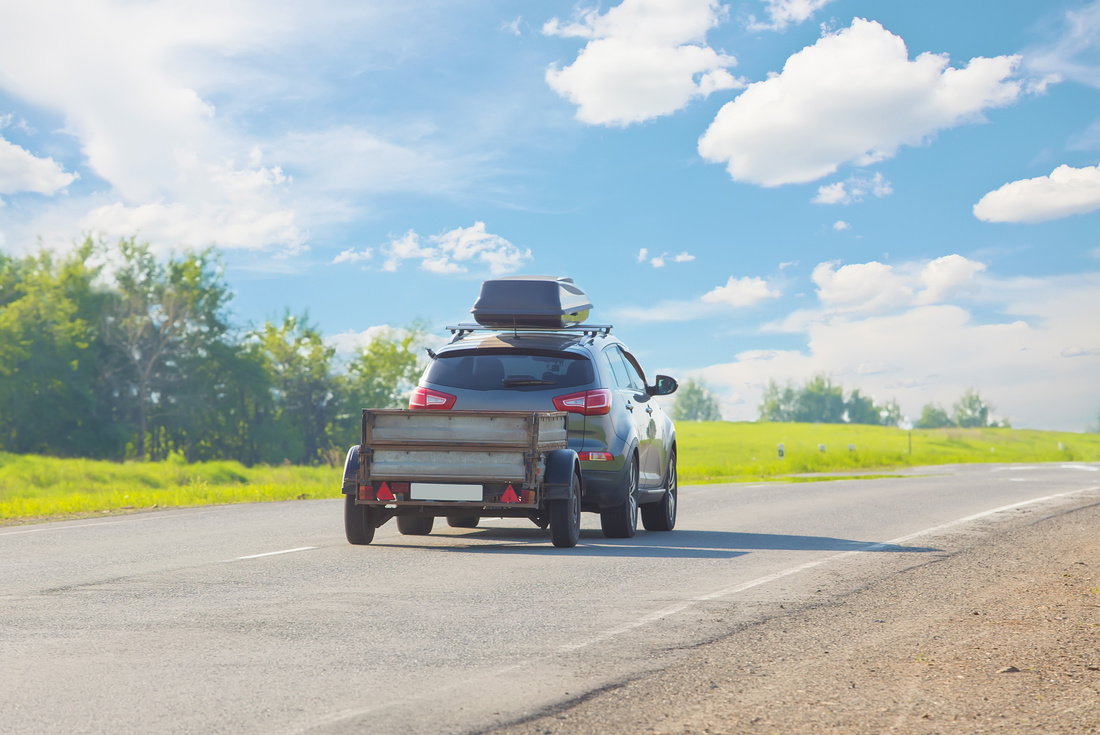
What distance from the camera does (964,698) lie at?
15.1 ft

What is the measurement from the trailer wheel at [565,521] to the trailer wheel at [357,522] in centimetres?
174

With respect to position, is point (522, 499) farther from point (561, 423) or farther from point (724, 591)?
point (724, 591)

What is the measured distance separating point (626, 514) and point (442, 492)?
2.15m

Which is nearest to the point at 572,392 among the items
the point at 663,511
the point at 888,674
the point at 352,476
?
the point at 352,476

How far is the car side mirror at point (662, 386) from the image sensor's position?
483 inches

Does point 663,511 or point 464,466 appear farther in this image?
point 663,511

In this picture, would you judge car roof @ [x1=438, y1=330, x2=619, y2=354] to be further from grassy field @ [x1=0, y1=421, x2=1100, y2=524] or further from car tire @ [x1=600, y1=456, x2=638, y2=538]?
grassy field @ [x1=0, y1=421, x2=1100, y2=524]

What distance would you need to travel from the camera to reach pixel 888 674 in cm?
507

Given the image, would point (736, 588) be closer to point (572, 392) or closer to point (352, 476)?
point (572, 392)

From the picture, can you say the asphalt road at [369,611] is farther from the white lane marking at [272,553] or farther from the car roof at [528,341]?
the car roof at [528,341]

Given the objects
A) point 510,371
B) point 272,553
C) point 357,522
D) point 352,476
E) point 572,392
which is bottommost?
point 272,553

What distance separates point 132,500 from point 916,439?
95.5m

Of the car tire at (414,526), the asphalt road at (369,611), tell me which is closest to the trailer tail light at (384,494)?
the asphalt road at (369,611)

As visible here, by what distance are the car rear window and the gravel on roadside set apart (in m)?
3.90
